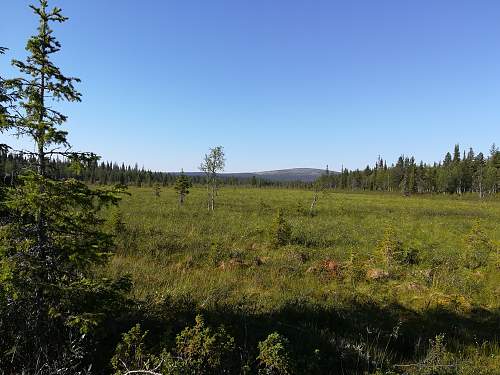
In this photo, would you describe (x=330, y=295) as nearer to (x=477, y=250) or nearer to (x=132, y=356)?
(x=132, y=356)

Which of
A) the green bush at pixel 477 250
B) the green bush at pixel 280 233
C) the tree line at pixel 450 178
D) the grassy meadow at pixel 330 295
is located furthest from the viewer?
the tree line at pixel 450 178

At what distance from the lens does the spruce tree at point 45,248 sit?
3.70m

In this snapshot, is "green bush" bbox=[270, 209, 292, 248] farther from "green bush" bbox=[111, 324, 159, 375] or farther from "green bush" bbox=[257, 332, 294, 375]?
"green bush" bbox=[111, 324, 159, 375]

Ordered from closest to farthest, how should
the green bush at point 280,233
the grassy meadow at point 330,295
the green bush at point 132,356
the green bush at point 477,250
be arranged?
the green bush at point 132,356, the grassy meadow at point 330,295, the green bush at point 477,250, the green bush at point 280,233

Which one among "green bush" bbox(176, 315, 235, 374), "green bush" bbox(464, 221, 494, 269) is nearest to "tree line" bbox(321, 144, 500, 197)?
"green bush" bbox(464, 221, 494, 269)

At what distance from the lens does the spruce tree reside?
370cm

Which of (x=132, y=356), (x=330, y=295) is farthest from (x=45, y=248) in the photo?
(x=330, y=295)

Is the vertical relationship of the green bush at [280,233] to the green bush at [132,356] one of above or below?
below

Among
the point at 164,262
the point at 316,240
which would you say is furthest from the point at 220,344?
the point at 316,240

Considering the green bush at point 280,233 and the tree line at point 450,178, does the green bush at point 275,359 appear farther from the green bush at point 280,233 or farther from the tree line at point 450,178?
the tree line at point 450,178

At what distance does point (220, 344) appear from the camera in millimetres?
3840

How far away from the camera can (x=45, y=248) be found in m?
3.91

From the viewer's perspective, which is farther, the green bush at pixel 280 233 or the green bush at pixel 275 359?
the green bush at pixel 280 233

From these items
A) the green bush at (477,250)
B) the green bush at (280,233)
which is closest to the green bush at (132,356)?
the green bush at (280,233)
